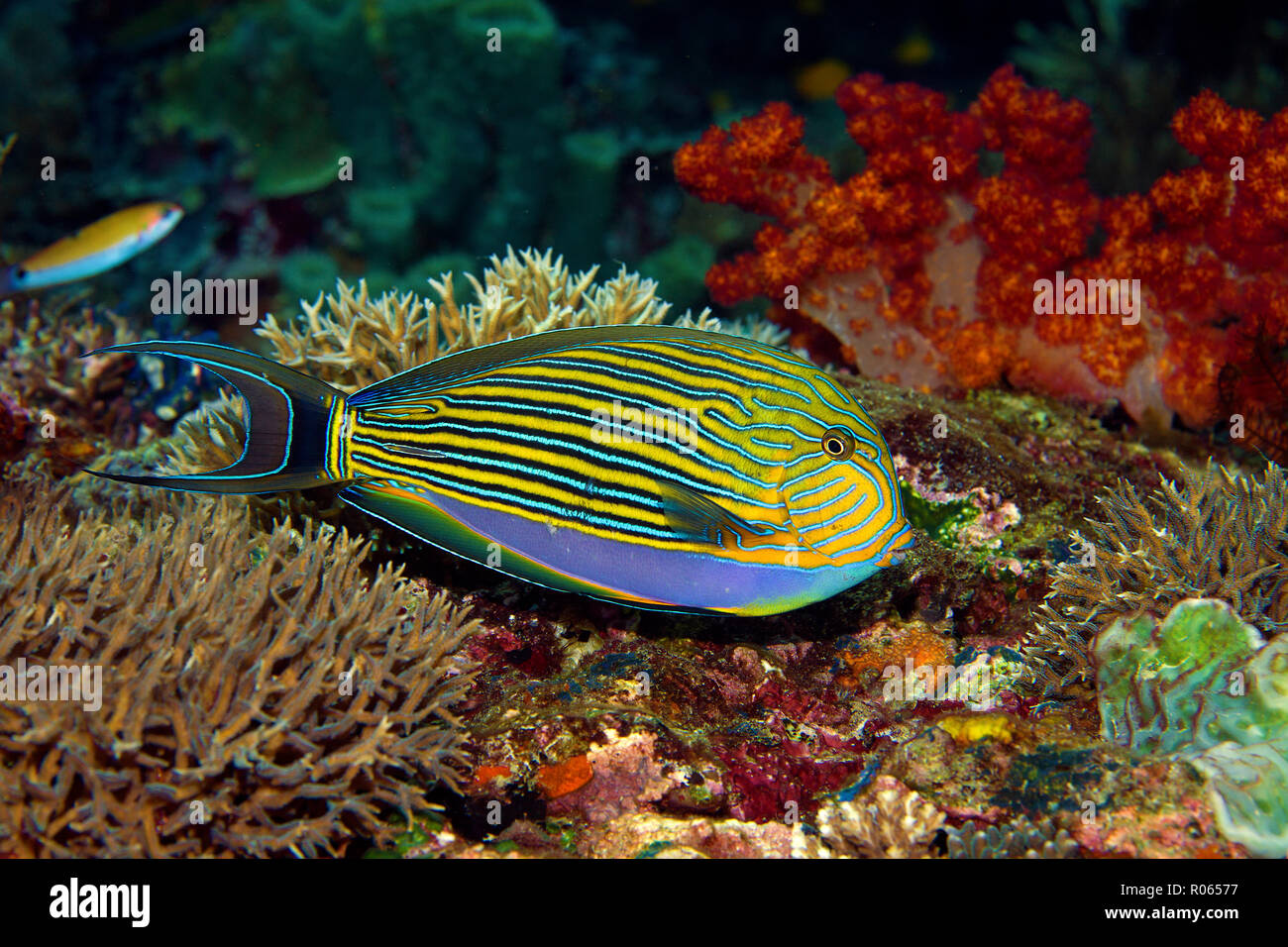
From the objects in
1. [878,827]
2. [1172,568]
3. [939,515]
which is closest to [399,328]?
[939,515]

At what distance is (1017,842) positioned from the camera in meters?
2.14

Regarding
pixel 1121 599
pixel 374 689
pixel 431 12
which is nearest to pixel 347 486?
pixel 374 689

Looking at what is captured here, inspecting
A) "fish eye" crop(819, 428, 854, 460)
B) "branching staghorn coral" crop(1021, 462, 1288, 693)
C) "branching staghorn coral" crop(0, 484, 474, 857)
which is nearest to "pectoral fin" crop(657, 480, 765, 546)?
"fish eye" crop(819, 428, 854, 460)

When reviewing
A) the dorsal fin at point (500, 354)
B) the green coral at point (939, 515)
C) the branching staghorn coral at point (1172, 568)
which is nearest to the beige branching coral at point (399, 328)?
the dorsal fin at point (500, 354)

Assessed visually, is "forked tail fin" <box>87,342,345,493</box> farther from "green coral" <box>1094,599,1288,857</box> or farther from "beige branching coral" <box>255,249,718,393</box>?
"green coral" <box>1094,599,1288,857</box>

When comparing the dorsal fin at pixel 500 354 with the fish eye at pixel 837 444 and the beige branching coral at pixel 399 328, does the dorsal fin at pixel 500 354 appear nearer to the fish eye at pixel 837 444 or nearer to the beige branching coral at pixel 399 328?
the fish eye at pixel 837 444

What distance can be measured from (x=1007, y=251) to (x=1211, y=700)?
3095 mm

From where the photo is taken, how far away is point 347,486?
7.86 ft

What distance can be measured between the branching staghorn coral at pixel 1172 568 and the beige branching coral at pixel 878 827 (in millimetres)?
956

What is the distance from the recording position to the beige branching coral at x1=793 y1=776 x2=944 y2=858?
222 centimetres

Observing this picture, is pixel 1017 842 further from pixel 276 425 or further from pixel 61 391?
pixel 61 391

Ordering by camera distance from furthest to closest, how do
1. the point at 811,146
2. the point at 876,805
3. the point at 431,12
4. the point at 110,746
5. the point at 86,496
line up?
1. the point at 811,146
2. the point at 431,12
3. the point at 86,496
4. the point at 876,805
5. the point at 110,746
